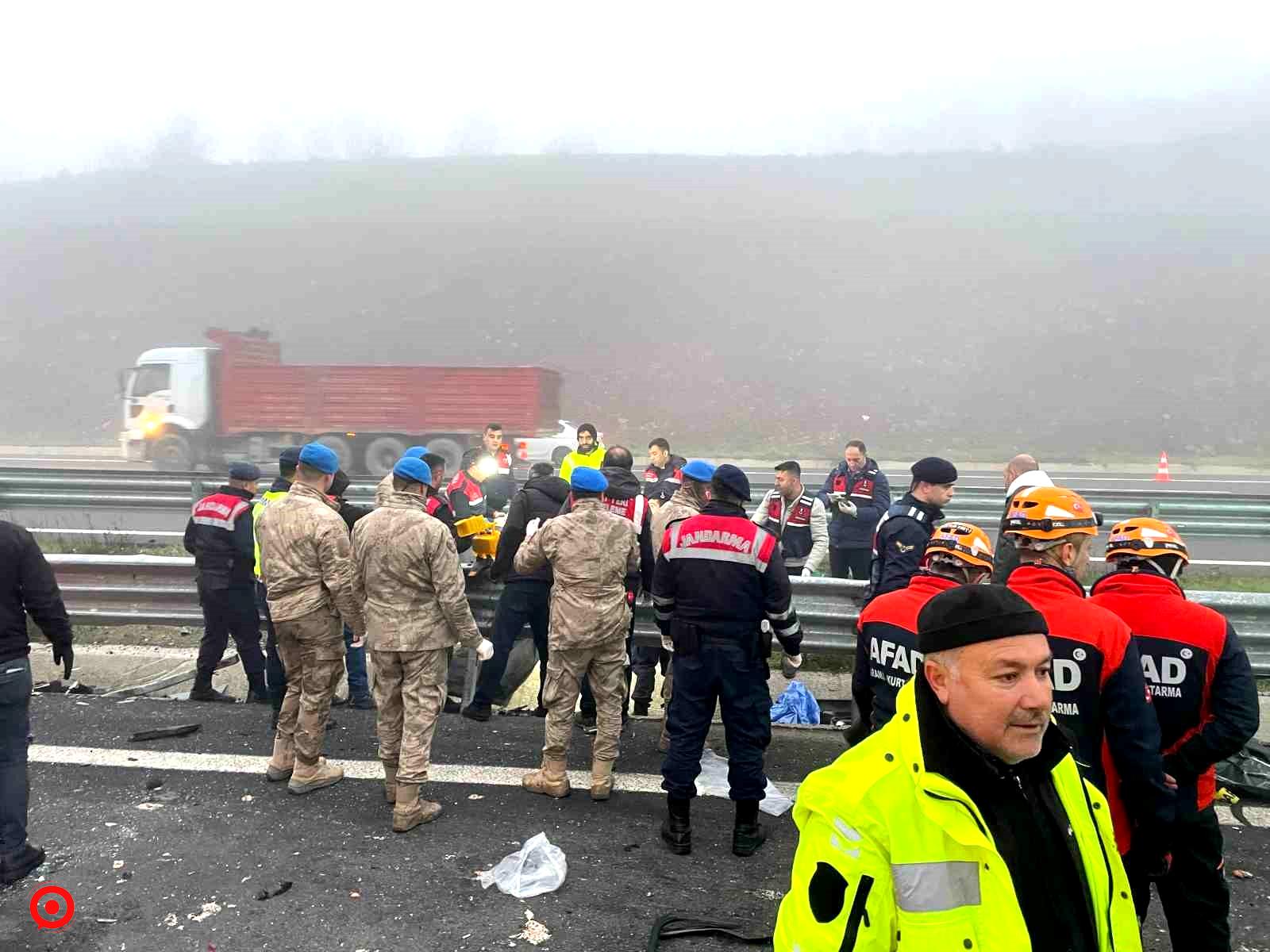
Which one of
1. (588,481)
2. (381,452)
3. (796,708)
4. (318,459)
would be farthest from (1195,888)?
(381,452)

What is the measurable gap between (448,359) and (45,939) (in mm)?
37178

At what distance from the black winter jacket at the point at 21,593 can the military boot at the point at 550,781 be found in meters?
2.48

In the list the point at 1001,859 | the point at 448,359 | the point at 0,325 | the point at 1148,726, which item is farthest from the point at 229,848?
the point at 0,325

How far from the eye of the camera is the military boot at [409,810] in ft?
12.0

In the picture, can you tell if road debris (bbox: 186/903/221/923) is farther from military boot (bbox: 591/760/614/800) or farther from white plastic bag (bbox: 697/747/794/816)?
white plastic bag (bbox: 697/747/794/816)

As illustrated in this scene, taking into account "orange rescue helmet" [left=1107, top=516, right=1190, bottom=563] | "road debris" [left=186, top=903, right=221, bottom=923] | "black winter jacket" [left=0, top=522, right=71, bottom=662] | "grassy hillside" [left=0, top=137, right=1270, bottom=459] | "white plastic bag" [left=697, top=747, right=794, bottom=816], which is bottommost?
"road debris" [left=186, top=903, right=221, bottom=923]

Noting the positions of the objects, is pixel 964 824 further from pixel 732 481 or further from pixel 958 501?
pixel 958 501

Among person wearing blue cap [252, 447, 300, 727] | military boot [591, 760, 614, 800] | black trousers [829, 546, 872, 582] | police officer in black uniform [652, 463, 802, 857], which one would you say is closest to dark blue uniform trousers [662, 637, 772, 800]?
police officer in black uniform [652, 463, 802, 857]

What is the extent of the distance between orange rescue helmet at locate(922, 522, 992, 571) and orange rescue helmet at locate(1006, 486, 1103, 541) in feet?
0.42

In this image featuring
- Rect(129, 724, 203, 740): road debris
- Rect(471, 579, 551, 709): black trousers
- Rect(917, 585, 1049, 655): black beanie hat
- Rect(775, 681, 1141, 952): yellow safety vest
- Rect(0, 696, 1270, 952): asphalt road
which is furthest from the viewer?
Rect(471, 579, 551, 709): black trousers

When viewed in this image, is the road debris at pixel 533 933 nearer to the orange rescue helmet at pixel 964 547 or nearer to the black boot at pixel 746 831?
the black boot at pixel 746 831

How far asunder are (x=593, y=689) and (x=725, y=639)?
1016 mm

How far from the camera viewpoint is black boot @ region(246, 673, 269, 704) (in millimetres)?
5332

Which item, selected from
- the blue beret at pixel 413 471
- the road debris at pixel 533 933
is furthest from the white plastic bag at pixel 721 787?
the blue beret at pixel 413 471
